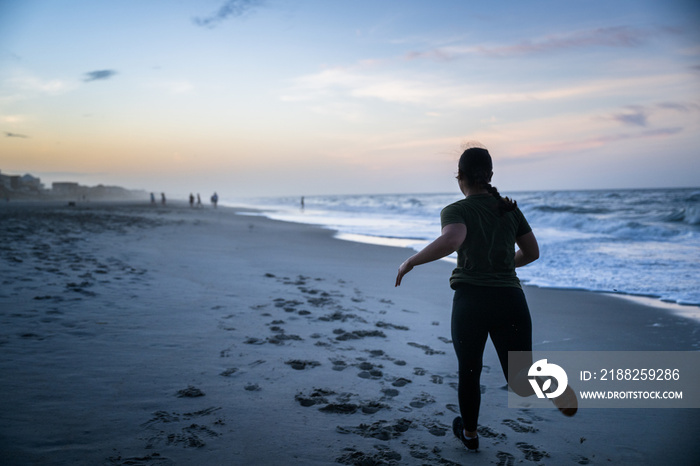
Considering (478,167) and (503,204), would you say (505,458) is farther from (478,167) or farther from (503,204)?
(478,167)

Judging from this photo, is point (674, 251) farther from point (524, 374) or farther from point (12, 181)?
point (12, 181)

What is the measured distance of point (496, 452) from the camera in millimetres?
2371

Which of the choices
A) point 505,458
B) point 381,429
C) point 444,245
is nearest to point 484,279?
point 444,245

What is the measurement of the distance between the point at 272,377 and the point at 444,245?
2101mm

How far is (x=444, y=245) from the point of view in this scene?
6.56ft

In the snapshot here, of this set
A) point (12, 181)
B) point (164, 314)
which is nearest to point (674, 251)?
point (164, 314)

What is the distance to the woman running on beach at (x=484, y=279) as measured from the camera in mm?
2105

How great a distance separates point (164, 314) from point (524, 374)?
4.25 m

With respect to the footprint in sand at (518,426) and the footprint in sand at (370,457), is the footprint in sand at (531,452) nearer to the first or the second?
the footprint in sand at (518,426)

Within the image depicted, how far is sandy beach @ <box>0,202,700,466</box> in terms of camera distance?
7.54ft

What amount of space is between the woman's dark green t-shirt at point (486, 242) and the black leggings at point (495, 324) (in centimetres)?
6

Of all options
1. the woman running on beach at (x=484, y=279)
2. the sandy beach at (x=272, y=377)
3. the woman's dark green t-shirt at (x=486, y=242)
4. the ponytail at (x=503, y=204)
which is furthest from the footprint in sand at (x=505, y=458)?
the ponytail at (x=503, y=204)

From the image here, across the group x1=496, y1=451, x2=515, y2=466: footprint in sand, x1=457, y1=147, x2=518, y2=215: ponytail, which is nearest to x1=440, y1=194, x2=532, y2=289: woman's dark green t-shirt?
x1=457, y1=147, x2=518, y2=215: ponytail

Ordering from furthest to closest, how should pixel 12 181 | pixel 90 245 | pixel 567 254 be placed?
pixel 12 181 < pixel 567 254 < pixel 90 245
